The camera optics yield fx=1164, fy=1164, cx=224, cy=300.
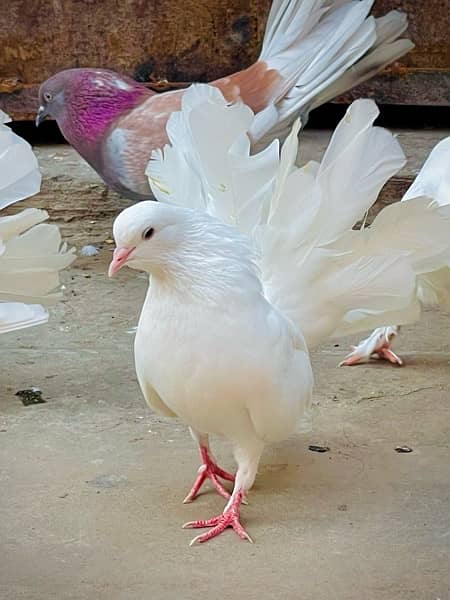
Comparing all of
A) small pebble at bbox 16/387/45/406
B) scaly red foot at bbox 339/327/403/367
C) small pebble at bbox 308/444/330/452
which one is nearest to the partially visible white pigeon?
small pebble at bbox 16/387/45/406

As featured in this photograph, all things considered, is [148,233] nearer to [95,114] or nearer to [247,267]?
[247,267]

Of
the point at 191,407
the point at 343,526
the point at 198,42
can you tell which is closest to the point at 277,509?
the point at 343,526

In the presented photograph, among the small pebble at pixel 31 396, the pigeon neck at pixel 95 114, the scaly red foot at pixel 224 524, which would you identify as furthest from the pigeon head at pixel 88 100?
the scaly red foot at pixel 224 524

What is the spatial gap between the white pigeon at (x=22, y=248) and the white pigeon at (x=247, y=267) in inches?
14.2

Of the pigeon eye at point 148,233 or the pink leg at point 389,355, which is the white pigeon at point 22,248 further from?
the pink leg at point 389,355

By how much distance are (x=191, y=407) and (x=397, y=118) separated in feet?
13.9

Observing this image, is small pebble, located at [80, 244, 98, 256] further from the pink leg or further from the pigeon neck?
the pink leg

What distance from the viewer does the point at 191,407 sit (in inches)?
114

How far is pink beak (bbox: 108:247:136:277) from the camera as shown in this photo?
2764 mm

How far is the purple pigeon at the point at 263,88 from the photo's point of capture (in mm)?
5012

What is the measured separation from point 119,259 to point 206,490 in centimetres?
84

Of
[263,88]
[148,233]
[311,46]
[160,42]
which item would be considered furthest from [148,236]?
[160,42]

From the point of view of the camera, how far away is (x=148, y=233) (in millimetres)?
2809

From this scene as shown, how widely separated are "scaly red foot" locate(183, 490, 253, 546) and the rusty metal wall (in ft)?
12.6
